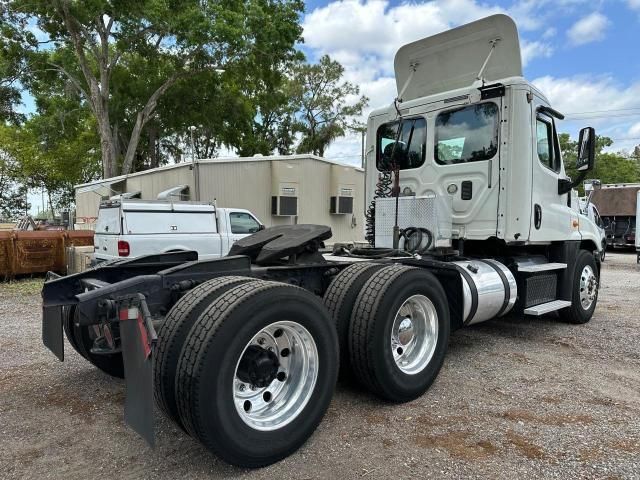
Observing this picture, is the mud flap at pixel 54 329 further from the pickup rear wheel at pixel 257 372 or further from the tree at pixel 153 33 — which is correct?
the tree at pixel 153 33

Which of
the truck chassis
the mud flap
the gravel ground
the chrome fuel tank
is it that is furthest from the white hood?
the mud flap

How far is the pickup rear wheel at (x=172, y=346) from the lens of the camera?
8.58ft

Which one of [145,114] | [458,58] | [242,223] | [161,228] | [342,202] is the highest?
[145,114]

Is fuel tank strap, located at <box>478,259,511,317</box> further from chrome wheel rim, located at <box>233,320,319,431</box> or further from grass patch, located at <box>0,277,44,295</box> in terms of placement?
grass patch, located at <box>0,277,44,295</box>

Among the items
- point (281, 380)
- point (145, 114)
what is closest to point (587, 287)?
point (281, 380)

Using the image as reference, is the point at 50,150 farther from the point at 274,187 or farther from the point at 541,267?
the point at 541,267

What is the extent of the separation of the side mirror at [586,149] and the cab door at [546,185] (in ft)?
0.82

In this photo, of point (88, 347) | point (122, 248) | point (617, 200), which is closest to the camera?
point (88, 347)

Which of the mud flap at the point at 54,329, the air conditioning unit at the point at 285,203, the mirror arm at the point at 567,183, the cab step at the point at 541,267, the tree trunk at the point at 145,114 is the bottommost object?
the mud flap at the point at 54,329

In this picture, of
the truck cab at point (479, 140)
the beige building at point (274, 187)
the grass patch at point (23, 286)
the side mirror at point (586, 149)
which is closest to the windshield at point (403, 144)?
the truck cab at point (479, 140)

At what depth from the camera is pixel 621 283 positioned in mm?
11102

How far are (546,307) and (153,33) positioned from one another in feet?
61.6

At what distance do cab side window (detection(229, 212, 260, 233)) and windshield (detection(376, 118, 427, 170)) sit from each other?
554 cm

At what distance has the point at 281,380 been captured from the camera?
10.0 feet
